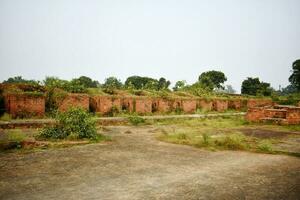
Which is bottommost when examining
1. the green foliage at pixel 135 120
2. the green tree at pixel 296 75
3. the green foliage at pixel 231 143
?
the green foliage at pixel 231 143

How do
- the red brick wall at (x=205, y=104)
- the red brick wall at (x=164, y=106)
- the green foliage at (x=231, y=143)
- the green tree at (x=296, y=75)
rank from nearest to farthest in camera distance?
the green foliage at (x=231, y=143) → the red brick wall at (x=164, y=106) → the red brick wall at (x=205, y=104) → the green tree at (x=296, y=75)

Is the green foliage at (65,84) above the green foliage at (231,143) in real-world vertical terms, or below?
above

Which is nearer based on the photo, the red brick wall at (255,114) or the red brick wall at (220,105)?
the red brick wall at (255,114)

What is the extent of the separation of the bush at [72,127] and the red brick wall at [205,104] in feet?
42.0

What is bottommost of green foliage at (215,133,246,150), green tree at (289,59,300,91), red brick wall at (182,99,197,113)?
green foliage at (215,133,246,150)

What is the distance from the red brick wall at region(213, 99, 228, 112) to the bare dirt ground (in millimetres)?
14834

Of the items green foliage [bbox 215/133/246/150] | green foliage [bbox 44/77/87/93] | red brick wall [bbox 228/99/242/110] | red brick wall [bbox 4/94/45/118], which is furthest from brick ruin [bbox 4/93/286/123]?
green foliage [bbox 215/133/246/150]

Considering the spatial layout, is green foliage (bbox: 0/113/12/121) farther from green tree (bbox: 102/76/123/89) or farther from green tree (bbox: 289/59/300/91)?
green tree (bbox: 289/59/300/91)

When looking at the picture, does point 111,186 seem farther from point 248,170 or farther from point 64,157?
point 248,170

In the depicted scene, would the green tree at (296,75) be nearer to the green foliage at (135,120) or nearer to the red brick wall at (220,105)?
the red brick wall at (220,105)

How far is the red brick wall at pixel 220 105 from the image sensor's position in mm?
22078

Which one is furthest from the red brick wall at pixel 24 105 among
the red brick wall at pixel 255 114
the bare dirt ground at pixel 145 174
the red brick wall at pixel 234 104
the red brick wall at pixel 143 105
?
the red brick wall at pixel 234 104

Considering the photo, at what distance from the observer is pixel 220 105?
22.3 m

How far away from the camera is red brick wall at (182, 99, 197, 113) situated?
1961 centimetres
